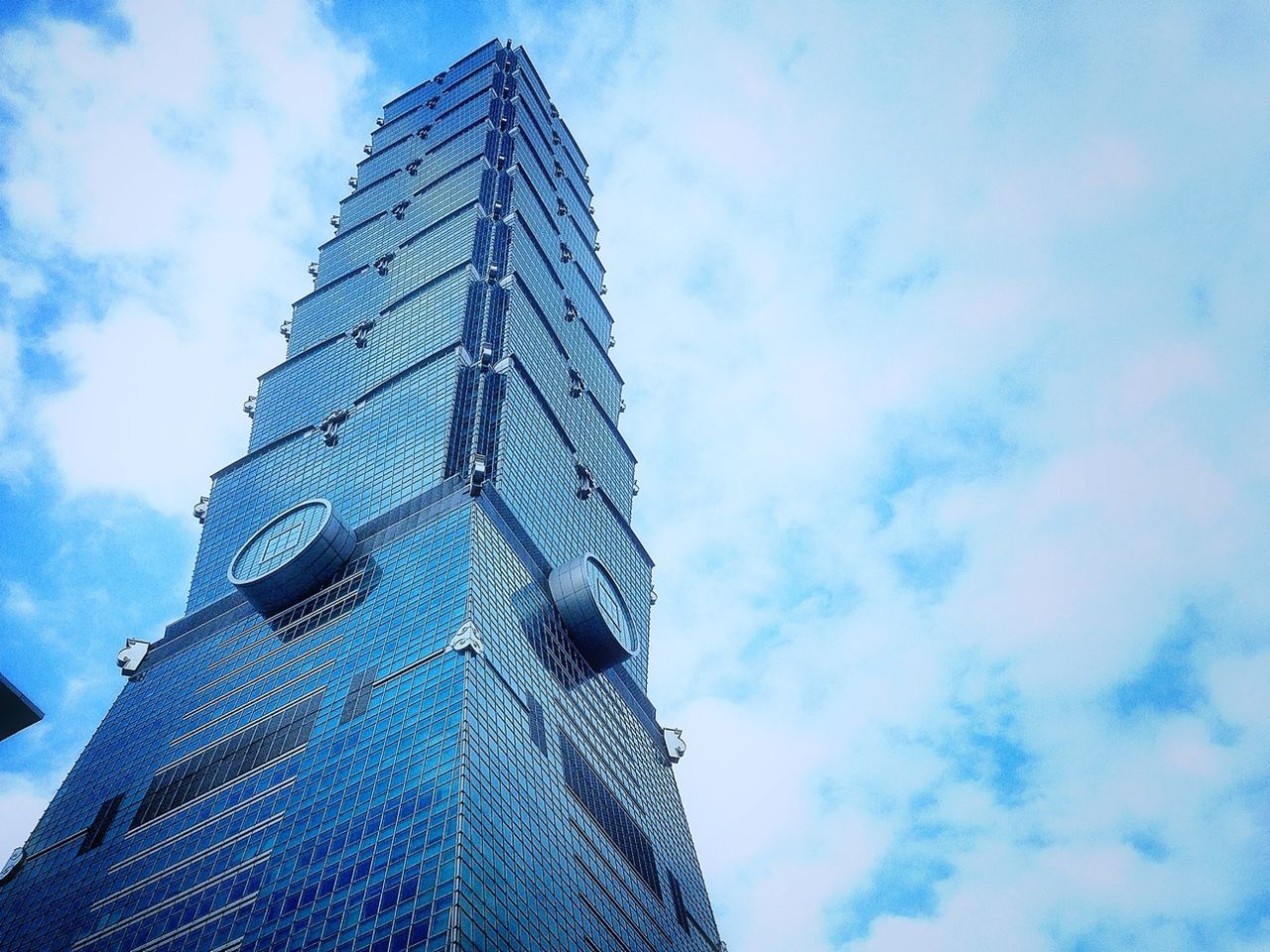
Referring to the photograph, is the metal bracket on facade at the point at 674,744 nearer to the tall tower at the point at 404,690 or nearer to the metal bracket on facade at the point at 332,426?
the tall tower at the point at 404,690

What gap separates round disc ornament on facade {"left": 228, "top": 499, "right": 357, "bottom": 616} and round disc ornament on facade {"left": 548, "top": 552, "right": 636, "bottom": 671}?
65.5ft

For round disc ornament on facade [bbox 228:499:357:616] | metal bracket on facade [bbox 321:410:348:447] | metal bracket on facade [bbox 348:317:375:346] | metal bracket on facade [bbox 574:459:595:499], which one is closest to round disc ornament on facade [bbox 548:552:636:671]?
round disc ornament on facade [bbox 228:499:357:616]

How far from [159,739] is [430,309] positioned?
6698cm

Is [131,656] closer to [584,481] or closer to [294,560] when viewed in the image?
[294,560]

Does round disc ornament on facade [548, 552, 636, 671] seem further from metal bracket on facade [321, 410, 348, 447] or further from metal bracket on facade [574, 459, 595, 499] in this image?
metal bracket on facade [321, 410, 348, 447]

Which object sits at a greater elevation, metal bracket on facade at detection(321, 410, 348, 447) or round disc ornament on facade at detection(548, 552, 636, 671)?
metal bracket on facade at detection(321, 410, 348, 447)

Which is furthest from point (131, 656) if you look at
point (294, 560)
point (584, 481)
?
point (584, 481)

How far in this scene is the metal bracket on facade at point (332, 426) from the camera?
139 meters

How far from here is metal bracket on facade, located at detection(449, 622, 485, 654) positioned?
91.4 meters

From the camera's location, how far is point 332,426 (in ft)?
462

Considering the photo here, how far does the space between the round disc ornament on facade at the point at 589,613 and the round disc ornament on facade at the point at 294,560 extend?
20.0 m

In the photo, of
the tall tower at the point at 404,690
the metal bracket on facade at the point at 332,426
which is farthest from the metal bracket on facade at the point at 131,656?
the metal bracket on facade at the point at 332,426

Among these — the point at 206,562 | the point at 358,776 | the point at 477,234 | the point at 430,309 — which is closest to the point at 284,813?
the point at 358,776

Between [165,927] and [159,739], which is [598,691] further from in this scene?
[165,927]
